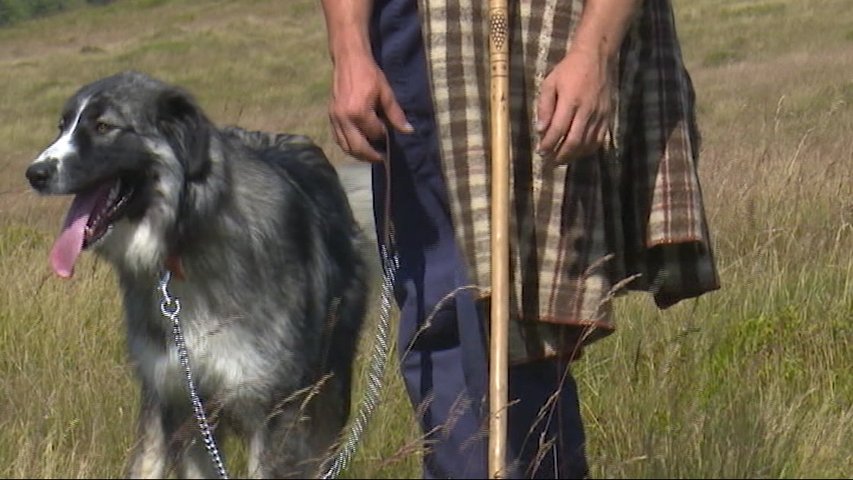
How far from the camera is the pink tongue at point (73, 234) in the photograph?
11.2 ft

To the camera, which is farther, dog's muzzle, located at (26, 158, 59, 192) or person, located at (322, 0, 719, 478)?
dog's muzzle, located at (26, 158, 59, 192)

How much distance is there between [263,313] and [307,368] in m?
0.22

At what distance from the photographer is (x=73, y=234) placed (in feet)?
11.4

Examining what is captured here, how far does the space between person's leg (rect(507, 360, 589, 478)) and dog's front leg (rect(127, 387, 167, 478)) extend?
0.86 meters

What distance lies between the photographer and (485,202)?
2.80 meters

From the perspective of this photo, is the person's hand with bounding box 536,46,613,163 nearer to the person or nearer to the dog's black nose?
the person

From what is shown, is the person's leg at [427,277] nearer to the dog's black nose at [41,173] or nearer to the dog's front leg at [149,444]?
the dog's front leg at [149,444]

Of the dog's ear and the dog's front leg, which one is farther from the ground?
the dog's ear

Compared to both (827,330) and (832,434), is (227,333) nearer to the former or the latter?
(832,434)

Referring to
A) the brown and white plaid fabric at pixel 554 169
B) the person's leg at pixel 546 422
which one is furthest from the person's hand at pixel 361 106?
the person's leg at pixel 546 422

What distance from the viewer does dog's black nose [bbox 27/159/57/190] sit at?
3.56 m

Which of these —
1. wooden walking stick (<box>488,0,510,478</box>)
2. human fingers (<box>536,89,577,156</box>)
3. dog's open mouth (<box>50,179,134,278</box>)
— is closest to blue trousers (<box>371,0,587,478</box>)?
wooden walking stick (<box>488,0,510,478</box>)

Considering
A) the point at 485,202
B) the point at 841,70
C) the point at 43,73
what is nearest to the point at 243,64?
the point at 43,73

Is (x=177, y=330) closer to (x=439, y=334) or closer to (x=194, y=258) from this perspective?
(x=194, y=258)
